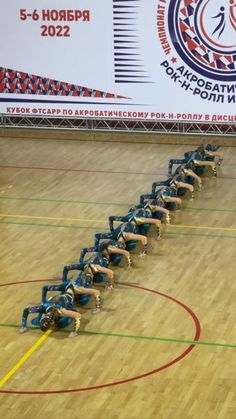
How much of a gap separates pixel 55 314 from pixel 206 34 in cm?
1763

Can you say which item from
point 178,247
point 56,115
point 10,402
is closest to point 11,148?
point 56,115

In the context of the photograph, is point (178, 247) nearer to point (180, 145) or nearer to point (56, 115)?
point (180, 145)

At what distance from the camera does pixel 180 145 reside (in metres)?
36.2

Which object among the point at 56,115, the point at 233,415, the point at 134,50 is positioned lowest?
the point at 233,415

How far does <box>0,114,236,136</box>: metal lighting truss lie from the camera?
1454 inches

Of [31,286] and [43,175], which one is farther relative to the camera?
[43,175]

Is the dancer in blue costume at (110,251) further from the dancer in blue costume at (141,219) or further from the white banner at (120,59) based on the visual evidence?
the white banner at (120,59)

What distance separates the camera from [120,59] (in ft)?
121

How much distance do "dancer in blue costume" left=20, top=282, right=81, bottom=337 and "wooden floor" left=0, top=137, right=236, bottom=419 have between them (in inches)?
8.4

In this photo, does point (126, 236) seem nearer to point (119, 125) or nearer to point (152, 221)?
point (152, 221)

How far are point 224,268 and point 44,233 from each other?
17.8 feet

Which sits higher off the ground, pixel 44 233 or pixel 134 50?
pixel 134 50

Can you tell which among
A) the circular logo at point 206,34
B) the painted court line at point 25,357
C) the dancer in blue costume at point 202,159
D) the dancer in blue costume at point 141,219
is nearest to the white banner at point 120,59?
the circular logo at point 206,34

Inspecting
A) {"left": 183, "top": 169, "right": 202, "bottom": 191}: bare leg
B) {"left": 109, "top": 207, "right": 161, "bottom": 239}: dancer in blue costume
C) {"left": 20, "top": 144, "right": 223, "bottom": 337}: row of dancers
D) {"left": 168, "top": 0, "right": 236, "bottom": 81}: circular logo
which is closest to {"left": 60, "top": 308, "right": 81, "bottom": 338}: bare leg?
{"left": 20, "top": 144, "right": 223, "bottom": 337}: row of dancers
